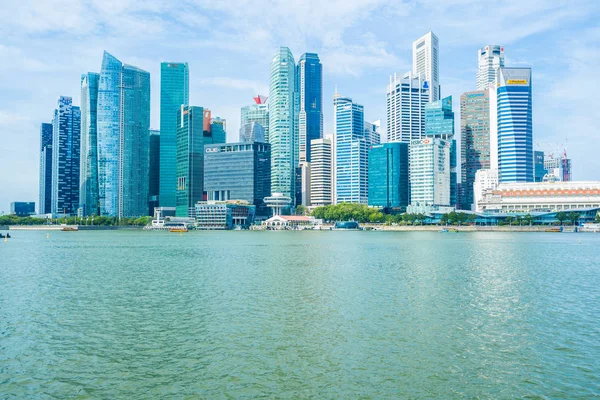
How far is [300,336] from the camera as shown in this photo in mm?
31375

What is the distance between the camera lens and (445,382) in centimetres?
2350

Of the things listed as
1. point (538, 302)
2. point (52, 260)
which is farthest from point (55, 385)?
point (52, 260)

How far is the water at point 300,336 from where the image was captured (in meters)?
23.2

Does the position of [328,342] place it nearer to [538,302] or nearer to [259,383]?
[259,383]

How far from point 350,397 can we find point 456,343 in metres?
10.3

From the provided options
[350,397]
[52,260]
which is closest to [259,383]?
[350,397]

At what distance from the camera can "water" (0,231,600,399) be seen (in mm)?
23172

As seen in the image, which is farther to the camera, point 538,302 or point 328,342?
point 538,302

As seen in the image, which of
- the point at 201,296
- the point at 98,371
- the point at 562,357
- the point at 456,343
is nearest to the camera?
the point at 98,371

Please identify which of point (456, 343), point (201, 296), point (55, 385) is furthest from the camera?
point (201, 296)

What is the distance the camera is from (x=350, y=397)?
855 inches

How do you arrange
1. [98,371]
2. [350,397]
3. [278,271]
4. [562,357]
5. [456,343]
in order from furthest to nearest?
[278,271], [456,343], [562,357], [98,371], [350,397]

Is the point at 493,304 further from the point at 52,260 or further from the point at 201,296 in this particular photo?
the point at 52,260

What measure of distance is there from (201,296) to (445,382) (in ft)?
85.5
